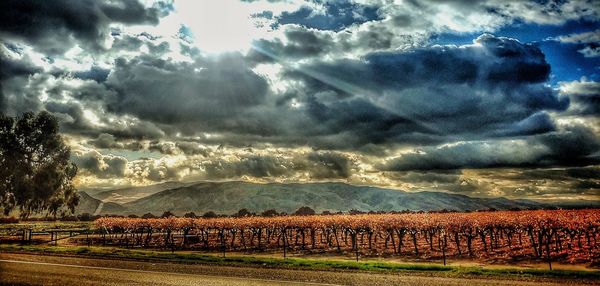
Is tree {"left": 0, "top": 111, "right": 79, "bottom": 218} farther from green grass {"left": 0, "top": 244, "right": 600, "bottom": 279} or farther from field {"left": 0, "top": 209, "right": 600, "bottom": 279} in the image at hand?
green grass {"left": 0, "top": 244, "right": 600, "bottom": 279}

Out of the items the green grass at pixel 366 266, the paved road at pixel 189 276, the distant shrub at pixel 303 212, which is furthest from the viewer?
the distant shrub at pixel 303 212

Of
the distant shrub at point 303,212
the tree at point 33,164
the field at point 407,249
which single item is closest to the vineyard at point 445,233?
the field at point 407,249

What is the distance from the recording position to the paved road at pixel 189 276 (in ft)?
87.9

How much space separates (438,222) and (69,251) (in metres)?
47.7

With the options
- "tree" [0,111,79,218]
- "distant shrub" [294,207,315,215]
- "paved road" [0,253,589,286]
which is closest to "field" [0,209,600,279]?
"paved road" [0,253,589,286]

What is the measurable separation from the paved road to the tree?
5529 centimetres

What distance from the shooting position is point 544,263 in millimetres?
45469

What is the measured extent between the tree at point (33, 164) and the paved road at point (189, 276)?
55.3 meters

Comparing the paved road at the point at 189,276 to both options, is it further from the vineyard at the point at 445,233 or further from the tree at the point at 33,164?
the tree at the point at 33,164

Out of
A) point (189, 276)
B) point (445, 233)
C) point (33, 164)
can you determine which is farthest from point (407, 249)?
point (33, 164)

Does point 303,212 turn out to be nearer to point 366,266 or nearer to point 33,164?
point 33,164

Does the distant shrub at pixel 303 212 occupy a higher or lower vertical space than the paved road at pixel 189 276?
lower

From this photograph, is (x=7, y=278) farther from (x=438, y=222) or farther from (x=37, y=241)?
(x=438, y=222)

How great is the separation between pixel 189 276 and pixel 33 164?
7453 centimetres
